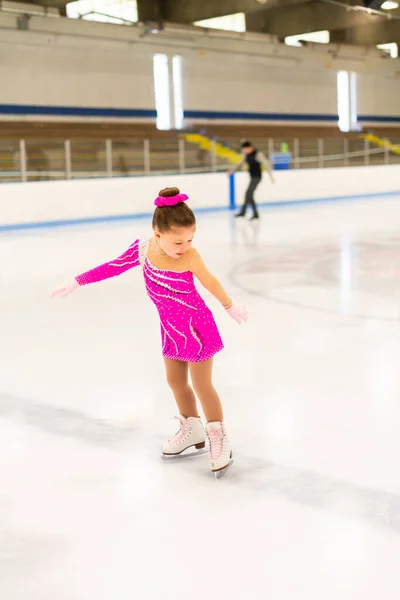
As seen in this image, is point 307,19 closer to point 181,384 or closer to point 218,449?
point 181,384

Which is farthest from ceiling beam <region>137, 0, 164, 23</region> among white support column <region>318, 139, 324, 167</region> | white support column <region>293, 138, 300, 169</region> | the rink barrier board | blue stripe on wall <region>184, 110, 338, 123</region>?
the rink barrier board

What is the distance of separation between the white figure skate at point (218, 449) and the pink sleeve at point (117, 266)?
1.76ft

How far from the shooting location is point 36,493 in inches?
91.0

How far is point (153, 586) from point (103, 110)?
18.6 m

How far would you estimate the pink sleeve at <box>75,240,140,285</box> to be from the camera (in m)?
2.48

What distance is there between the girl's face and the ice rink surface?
66cm

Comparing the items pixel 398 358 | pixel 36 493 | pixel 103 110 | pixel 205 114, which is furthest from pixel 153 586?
pixel 205 114

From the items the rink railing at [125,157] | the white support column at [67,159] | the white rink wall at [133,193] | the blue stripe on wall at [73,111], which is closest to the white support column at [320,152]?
the rink railing at [125,157]

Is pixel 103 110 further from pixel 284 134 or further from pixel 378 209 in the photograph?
pixel 378 209

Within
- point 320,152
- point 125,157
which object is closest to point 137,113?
point 320,152

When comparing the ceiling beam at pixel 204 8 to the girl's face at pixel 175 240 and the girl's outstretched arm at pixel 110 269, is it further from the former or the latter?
the girl's face at pixel 175 240

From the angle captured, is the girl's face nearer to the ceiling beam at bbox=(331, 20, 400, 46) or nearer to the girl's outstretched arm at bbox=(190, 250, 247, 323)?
the girl's outstretched arm at bbox=(190, 250, 247, 323)

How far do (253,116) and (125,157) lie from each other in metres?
9.69

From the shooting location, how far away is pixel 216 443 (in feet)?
8.07
